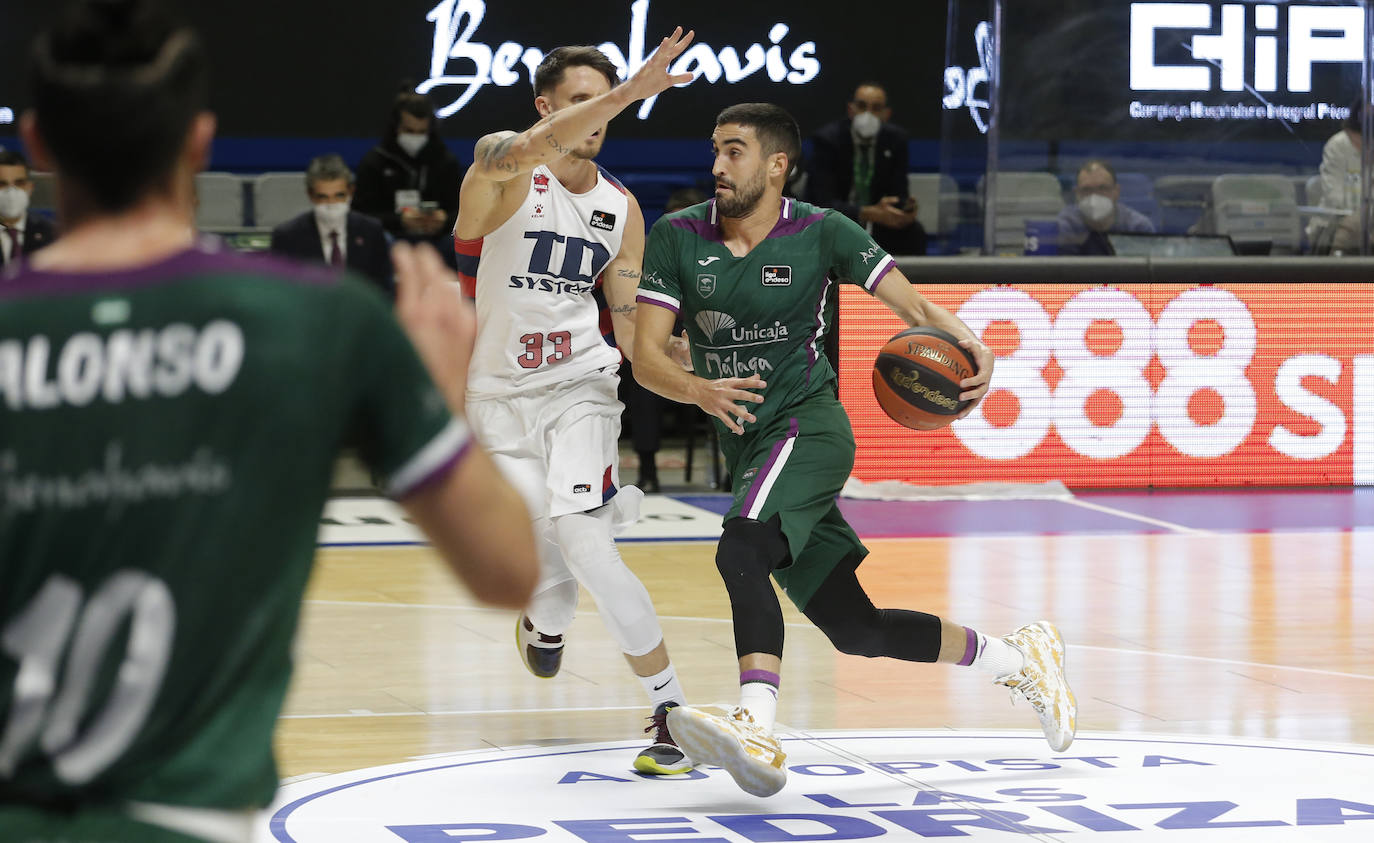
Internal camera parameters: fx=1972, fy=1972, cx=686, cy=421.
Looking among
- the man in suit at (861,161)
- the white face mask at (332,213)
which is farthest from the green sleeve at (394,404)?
the man in suit at (861,161)

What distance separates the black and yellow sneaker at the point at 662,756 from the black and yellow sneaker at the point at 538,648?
637 mm

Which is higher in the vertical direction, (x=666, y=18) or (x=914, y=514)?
(x=666, y=18)

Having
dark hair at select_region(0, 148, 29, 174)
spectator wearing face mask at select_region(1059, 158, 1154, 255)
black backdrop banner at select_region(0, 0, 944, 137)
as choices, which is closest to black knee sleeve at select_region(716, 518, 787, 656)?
dark hair at select_region(0, 148, 29, 174)

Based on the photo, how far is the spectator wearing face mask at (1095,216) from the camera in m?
13.1

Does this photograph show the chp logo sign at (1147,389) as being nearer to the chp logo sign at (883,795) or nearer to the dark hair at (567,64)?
the dark hair at (567,64)

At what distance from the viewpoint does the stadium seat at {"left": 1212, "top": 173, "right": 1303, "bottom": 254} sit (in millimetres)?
13469

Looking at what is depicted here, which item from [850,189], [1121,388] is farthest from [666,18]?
[1121,388]

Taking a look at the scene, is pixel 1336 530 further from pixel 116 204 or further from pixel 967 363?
pixel 116 204

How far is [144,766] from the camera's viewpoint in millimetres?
1881

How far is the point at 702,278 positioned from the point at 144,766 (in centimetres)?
410

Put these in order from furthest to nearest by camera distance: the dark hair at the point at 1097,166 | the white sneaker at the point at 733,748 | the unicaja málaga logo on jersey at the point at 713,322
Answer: the dark hair at the point at 1097,166
the unicaja málaga logo on jersey at the point at 713,322
the white sneaker at the point at 733,748

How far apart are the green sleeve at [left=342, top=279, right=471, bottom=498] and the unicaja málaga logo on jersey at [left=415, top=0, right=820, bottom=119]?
15672 mm

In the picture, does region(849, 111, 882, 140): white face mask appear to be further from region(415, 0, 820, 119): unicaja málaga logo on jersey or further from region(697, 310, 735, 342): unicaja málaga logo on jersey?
region(697, 310, 735, 342): unicaja málaga logo on jersey

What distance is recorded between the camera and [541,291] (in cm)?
623
